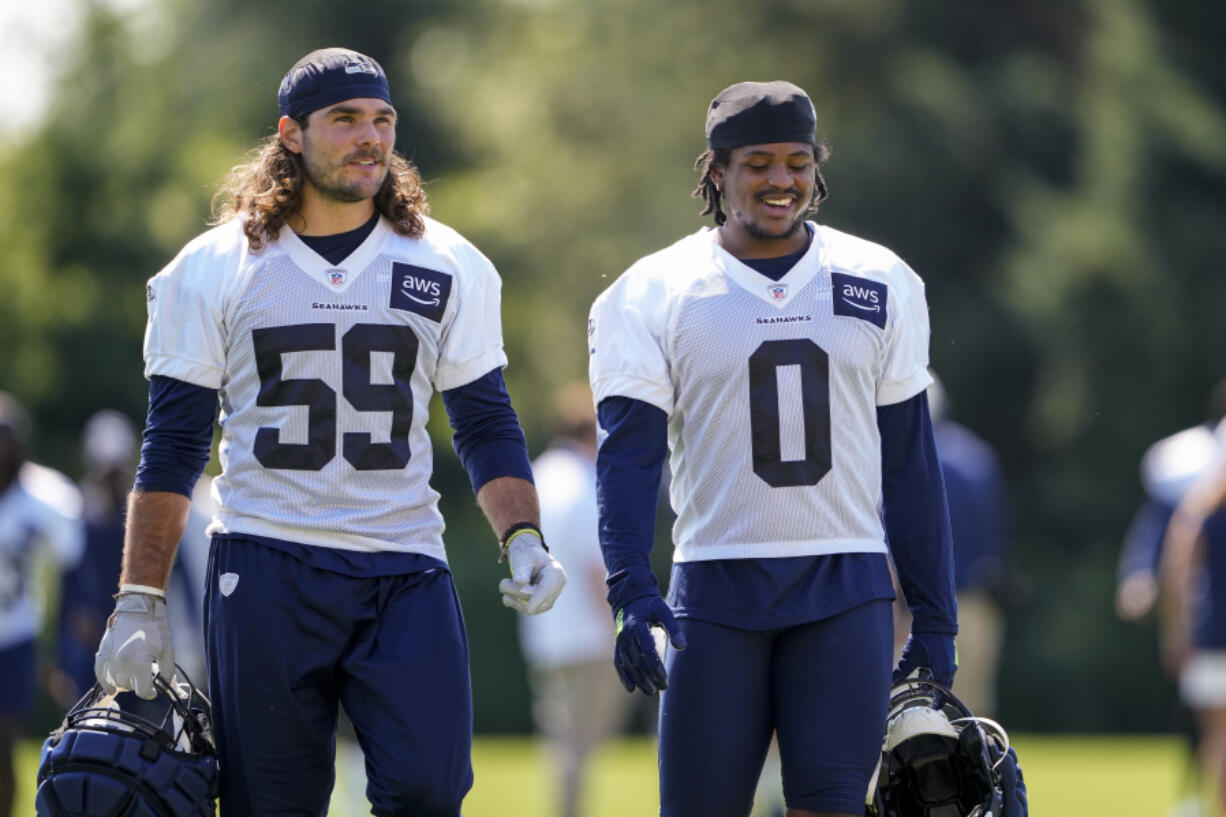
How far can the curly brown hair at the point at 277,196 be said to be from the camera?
533 cm

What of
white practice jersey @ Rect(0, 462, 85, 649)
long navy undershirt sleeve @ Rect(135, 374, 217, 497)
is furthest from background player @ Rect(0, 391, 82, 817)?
long navy undershirt sleeve @ Rect(135, 374, 217, 497)

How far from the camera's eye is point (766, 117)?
5332 mm

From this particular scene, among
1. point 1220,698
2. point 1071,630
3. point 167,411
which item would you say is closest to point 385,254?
point 167,411

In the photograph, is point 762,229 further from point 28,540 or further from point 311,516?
point 28,540

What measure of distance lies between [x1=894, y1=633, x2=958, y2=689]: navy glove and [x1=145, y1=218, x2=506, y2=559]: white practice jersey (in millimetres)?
1316

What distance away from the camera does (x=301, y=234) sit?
5.35m

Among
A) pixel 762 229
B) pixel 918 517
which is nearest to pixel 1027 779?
pixel 918 517

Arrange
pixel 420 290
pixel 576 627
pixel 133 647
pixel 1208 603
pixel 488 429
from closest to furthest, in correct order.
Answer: pixel 133 647, pixel 420 290, pixel 488 429, pixel 1208 603, pixel 576 627

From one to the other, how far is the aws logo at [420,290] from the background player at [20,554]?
183 inches

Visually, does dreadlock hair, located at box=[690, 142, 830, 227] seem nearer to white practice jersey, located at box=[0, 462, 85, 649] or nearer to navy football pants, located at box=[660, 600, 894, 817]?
navy football pants, located at box=[660, 600, 894, 817]

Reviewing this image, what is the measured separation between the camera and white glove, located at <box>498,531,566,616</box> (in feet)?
17.0

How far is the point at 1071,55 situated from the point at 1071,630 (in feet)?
34.8

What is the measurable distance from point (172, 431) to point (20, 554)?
475cm

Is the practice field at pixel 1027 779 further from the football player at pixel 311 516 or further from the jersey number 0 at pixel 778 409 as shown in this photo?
the jersey number 0 at pixel 778 409
